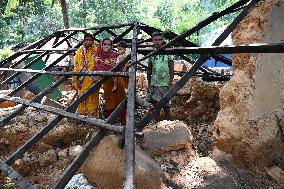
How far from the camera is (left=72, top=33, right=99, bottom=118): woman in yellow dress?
446cm

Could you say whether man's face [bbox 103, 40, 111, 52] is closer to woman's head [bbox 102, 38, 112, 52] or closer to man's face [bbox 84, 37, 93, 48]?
woman's head [bbox 102, 38, 112, 52]

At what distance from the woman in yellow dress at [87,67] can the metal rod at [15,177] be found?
2268 mm

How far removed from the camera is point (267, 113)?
10.3 feet

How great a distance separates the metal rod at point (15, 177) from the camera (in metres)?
2.00

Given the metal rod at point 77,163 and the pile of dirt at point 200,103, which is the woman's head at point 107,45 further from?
the pile of dirt at point 200,103

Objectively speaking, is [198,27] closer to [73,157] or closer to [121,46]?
[121,46]

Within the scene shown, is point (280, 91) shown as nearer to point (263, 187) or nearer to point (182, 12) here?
point (263, 187)

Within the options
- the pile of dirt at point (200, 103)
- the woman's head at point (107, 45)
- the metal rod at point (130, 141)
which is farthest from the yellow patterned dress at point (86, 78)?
the pile of dirt at point (200, 103)

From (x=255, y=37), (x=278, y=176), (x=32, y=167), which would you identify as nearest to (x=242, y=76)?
(x=255, y=37)

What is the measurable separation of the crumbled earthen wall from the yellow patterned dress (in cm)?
215

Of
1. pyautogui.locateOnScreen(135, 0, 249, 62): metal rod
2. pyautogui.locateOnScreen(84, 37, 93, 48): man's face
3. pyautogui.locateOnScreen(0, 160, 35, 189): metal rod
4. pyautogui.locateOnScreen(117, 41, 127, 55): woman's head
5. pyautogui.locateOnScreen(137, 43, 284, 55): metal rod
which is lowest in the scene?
pyautogui.locateOnScreen(0, 160, 35, 189): metal rod

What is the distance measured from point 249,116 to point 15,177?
228 centimetres

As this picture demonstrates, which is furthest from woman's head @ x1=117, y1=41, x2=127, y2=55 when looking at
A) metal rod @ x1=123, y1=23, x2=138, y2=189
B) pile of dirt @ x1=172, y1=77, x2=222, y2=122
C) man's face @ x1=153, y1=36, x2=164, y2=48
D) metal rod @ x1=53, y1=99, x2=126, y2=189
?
metal rod @ x1=53, y1=99, x2=126, y2=189

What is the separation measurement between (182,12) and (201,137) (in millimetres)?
24893
